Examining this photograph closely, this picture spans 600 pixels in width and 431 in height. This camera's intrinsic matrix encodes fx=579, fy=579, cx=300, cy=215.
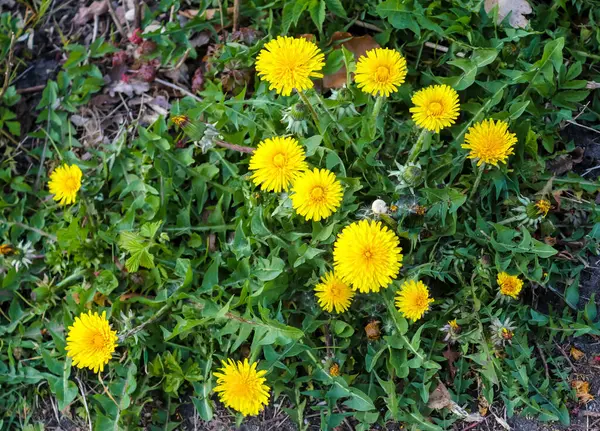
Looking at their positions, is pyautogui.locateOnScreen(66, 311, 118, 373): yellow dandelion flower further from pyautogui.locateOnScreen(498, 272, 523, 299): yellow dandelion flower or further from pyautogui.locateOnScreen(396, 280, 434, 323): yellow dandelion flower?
pyautogui.locateOnScreen(498, 272, 523, 299): yellow dandelion flower

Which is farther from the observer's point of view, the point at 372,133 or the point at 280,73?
the point at 372,133

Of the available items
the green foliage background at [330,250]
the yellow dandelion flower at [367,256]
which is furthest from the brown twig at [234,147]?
the yellow dandelion flower at [367,256]

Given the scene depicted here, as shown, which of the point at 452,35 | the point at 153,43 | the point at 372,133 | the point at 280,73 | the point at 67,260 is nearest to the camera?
the point at 280,73

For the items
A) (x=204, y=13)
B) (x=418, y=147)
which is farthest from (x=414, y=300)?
(x=204, y=13)

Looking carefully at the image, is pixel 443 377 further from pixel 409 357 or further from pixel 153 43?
pixel 153 43

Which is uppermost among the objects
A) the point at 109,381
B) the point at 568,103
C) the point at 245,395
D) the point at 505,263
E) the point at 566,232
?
the point at 568,103

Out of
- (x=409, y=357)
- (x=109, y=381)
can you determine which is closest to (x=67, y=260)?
(x=109, y=381)

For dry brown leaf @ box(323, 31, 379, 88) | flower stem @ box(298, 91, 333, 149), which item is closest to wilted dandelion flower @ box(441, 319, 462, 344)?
flower stem @ box(298, 91, 333, 149)

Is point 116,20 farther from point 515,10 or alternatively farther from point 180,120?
point 515,10
